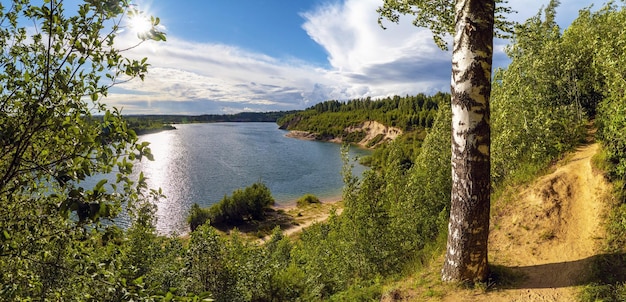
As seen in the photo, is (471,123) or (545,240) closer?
(471,123)

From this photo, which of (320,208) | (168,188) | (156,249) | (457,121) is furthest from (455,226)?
(168,188)

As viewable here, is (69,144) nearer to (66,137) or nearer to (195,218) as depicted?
(66,137)

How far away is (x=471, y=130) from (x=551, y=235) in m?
5.68

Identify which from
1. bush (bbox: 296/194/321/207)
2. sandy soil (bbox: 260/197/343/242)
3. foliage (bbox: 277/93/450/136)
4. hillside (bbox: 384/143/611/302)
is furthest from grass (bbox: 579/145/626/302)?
foliage (bbox: 277/93/450/136)

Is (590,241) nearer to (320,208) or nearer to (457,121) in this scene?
(457,121)

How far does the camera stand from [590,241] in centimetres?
956

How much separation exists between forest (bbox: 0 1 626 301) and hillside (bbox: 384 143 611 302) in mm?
578

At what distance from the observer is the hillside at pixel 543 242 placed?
803 centimetres

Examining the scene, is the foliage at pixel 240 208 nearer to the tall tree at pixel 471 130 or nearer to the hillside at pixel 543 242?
the hillside at pixel 543 242

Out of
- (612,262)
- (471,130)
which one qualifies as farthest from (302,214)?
(471,130)

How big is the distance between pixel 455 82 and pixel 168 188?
Result: 73844mm

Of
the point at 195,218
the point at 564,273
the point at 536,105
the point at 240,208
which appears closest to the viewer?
the point at 564,273

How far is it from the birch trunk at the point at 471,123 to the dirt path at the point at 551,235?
66.4 inches

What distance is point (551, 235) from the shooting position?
10273mm
